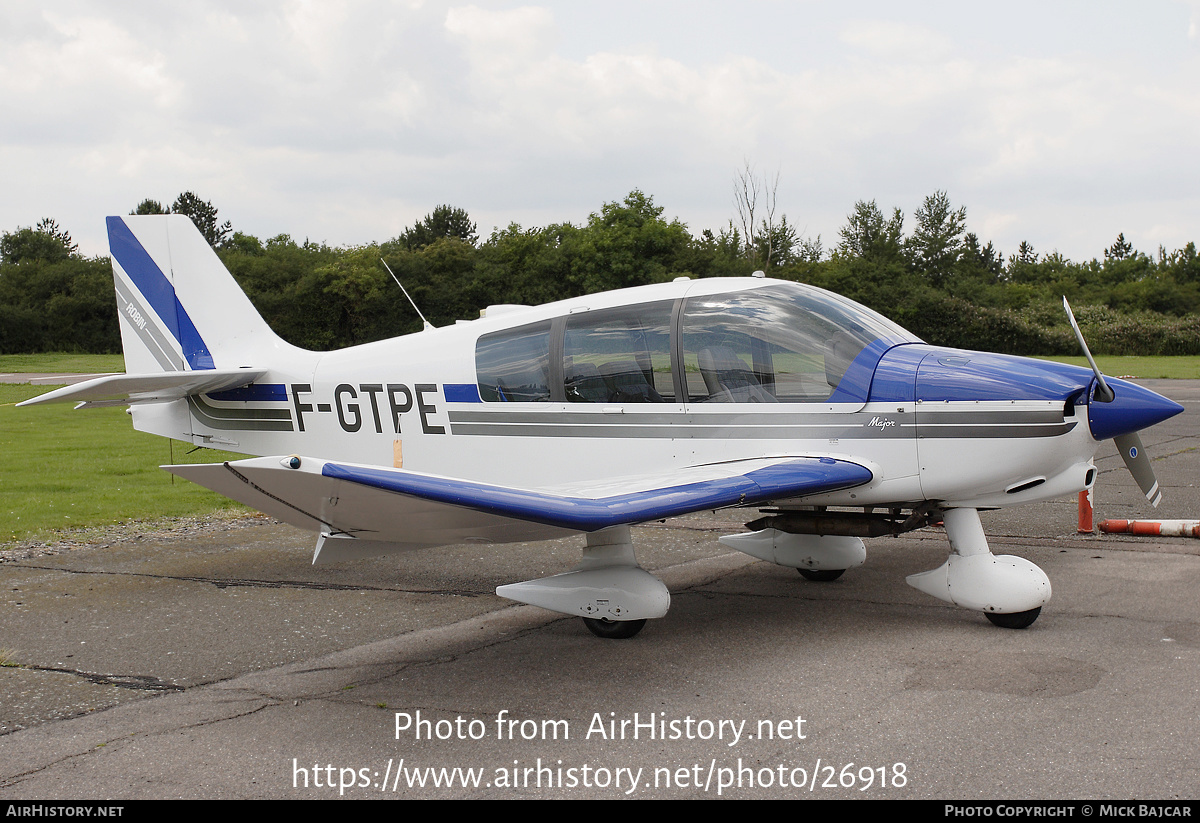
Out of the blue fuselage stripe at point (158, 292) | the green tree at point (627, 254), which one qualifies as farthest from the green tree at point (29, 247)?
the blue fuselage stripe at point (158, 292)

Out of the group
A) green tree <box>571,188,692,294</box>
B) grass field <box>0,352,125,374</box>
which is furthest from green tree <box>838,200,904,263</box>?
grass field <box>0,352,125,374</box>

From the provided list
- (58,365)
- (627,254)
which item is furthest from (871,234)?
(58,365)

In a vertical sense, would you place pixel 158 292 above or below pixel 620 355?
above

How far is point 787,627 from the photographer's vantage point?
569 cm

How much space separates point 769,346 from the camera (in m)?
5.76

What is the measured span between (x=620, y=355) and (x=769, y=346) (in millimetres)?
954

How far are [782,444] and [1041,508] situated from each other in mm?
5412

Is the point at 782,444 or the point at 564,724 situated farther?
the point at 782,444

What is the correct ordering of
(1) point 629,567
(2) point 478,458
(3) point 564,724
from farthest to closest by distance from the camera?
1. (2) point 478,458
2. (1) point 629,567
3. (3) point 564,724

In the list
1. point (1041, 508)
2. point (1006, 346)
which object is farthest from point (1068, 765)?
point (1006, 346)

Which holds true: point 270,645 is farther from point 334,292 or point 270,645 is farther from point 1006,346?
point 334,292

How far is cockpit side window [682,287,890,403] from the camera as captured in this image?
5680 mm

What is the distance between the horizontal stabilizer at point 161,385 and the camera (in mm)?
6547

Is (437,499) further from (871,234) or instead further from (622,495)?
(871,234)
